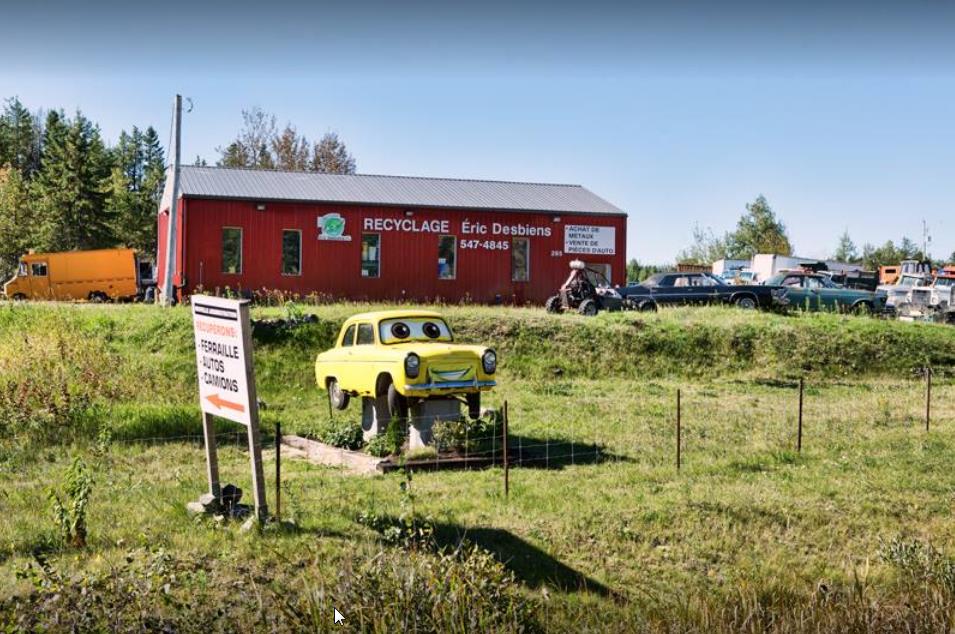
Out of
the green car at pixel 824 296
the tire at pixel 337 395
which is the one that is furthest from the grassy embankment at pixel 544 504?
the green car at pixel 824 296

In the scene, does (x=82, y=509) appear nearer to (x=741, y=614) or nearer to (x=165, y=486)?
(x=165, y=486)

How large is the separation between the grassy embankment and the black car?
7727 millimetres

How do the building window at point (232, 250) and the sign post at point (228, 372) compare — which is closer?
the sign post at point (228, 372)

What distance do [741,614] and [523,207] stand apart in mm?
26882

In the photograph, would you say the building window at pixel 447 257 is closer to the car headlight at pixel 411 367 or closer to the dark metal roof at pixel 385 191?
the dark metal roof at pixel 385 191

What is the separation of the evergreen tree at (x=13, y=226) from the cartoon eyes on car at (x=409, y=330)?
4764 cm

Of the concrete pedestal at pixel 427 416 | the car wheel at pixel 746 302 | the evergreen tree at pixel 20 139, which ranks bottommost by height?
the concrete pedestal at pixel 427 416

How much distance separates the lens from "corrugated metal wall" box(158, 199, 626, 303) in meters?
30.2

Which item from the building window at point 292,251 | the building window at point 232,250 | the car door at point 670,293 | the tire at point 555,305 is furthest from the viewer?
the building window at point 292,251

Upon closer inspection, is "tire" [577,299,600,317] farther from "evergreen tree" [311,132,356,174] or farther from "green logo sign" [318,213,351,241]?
"evergreen tree" [311,132,356,174]

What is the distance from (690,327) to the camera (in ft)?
79.8

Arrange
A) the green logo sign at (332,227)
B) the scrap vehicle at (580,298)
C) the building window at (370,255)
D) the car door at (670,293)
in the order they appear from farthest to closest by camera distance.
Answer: the building window at (370,255)
the green logo sign at (332,227)
the car door at (670,293)
the scrap vehicle at (580,298)

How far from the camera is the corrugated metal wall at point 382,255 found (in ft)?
99.2

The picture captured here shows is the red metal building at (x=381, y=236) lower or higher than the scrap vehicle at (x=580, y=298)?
higher
